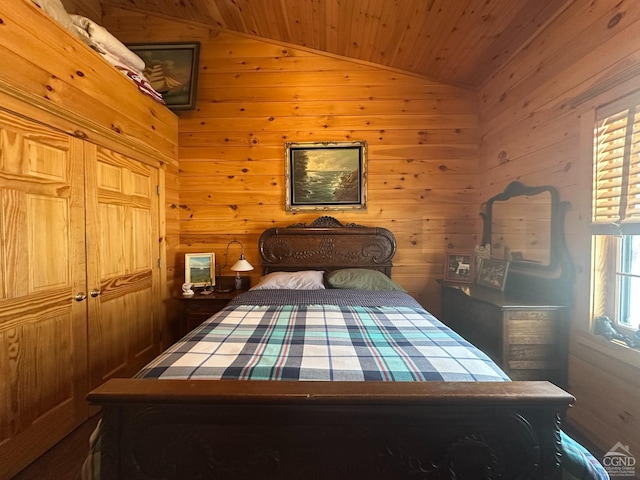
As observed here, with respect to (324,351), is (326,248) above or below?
above

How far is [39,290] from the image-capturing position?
1.68m

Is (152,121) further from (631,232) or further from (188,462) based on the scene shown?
(631,232)

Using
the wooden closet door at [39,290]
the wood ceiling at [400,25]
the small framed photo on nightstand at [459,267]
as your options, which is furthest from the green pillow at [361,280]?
the wood ceiling at [400,25]

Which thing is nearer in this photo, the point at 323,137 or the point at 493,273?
the point at 493,273

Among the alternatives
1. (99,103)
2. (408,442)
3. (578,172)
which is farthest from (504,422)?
(99,103)

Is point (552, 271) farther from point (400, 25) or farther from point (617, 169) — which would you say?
point (400, 25)

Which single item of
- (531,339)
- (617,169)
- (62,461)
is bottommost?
(62,461)

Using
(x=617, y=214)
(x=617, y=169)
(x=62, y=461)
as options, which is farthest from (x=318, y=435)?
(x=617, y=169)

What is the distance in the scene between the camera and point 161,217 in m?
2.84


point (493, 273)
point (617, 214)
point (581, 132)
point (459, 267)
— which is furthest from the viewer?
point (459, 267)

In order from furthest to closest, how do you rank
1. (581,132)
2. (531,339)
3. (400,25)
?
1. (400,25)
2. (531,339)
3. (581,132)

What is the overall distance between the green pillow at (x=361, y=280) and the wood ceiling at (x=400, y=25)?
2111mm

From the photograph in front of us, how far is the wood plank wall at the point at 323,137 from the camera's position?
3.08 m

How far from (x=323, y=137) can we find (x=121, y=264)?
Result: 87.0 inches
